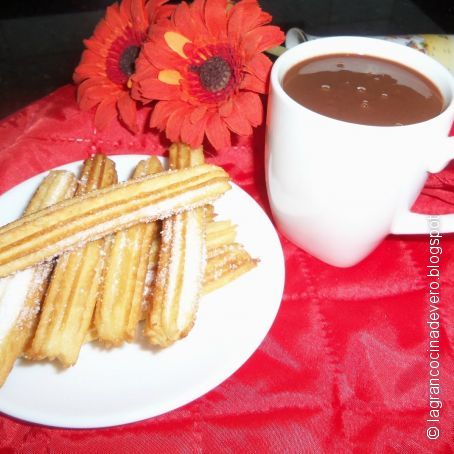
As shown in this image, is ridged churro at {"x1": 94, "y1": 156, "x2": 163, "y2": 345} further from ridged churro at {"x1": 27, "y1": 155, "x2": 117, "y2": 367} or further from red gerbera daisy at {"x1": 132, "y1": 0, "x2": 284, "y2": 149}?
red gerbera daisy at {"x1": 132, "y1": 0, "x2": 284, "y2": 149}

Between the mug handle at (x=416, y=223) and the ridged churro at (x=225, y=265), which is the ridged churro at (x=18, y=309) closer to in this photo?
the ridged churro at (x=225, y=265)

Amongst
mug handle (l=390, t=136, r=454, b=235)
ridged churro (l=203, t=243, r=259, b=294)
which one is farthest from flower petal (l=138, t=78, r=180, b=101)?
mug handle (l=390, t=136, r=454, b=235)

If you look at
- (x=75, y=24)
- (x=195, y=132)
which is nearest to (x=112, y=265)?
(x=195, y=132)

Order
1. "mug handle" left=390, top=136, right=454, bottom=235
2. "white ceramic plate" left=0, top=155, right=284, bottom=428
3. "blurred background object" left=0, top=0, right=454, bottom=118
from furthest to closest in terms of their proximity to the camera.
A: "blurred background object" left=0, top=0, right=454, bottom=118
"mug handle" left=390, top=136, right=454, bottom=235
"white ceramic plate" left=0, top=155, right=284, bottom=428

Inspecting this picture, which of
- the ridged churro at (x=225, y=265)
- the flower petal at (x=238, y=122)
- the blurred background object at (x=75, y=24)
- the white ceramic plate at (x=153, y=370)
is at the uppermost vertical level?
the flower petal at (x=238, y=122)

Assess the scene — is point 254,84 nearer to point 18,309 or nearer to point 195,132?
Answer: point 195,132

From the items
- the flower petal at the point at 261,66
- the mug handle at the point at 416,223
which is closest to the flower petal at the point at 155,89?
the flower petal at the point at 261,66
